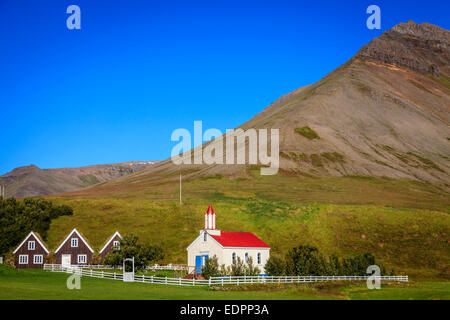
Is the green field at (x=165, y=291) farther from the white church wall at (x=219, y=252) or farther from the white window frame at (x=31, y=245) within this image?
the white window frame at (x=31, y=245)

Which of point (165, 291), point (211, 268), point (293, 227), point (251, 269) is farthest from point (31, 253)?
point (293, 227)

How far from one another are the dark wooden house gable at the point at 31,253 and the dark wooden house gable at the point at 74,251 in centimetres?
206

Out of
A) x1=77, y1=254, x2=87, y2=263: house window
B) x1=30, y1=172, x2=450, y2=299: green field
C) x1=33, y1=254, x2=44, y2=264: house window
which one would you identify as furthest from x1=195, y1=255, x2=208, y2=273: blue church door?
x1=33, y1=254, x2=44, y2=264: house window

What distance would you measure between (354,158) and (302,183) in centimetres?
4311

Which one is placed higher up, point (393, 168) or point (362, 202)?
point (393, 168)

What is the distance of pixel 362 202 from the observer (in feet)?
421

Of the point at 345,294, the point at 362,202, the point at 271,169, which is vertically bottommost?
the point at 345,294

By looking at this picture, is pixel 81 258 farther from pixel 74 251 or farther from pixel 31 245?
pixel 31 245

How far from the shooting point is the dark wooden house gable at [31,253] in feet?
237
